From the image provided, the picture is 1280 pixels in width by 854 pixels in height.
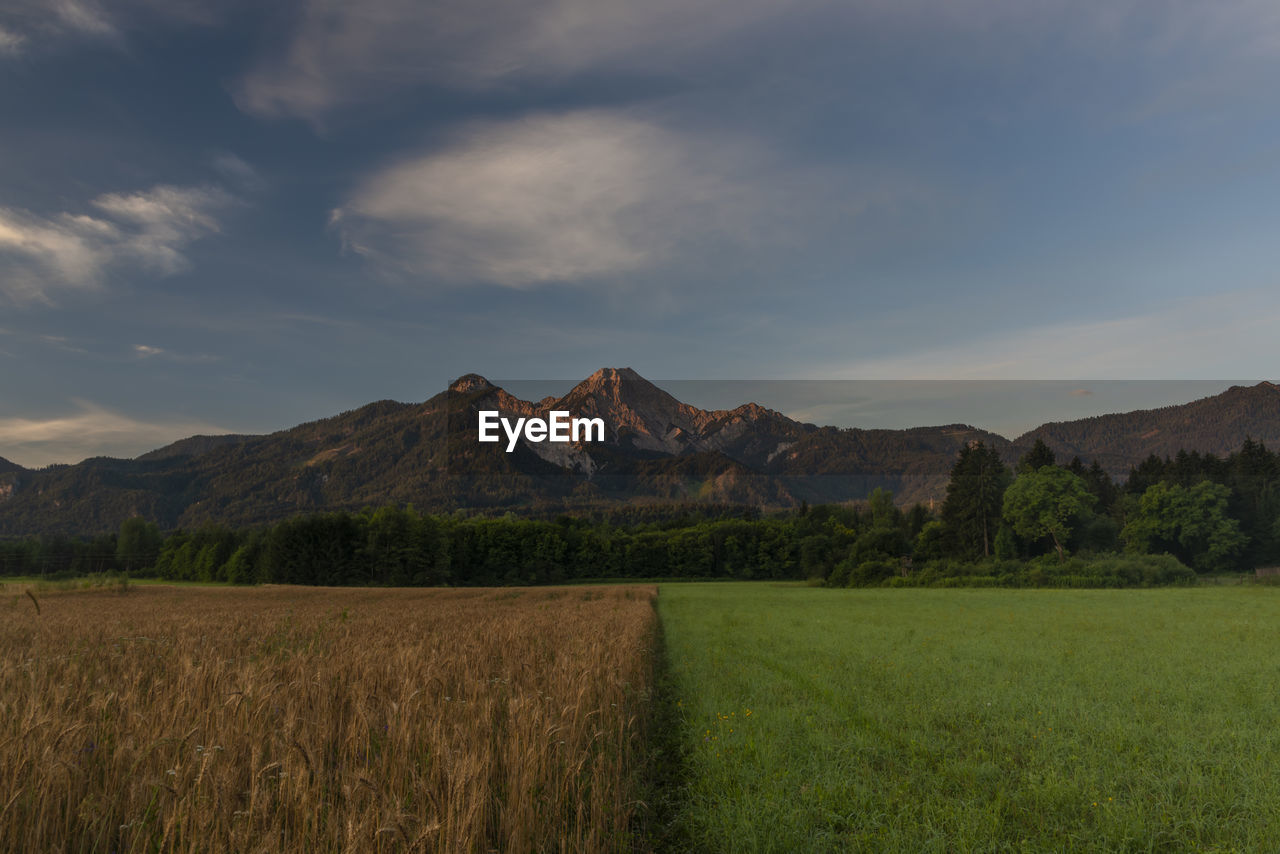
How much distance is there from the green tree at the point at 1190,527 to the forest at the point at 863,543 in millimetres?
192

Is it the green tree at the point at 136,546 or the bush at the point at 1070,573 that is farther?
the green tree at the point at 136,546

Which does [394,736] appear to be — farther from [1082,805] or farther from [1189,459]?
[1189,459]

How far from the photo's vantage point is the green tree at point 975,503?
3199 inches

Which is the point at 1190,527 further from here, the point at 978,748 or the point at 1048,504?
the point at 978,748

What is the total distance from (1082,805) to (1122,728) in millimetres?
3664

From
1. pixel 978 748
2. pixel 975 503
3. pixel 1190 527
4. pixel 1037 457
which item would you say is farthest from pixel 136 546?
pixel 1190 527

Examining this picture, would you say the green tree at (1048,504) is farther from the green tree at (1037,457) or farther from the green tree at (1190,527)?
the green tree at (1037,457)

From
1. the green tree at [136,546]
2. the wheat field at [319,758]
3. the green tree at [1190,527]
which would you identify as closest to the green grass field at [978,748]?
the wheat field at [319,758]

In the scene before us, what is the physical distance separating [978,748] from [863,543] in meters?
79.2

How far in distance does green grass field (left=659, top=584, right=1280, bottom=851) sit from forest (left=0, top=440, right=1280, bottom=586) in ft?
174

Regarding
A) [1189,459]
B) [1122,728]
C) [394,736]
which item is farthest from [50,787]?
[1189,459]

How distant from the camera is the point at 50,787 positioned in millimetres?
4070

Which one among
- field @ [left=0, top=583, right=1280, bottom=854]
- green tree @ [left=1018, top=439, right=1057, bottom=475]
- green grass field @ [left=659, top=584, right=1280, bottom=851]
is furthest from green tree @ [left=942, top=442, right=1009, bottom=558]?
field @ [left=0, top=583, right=1280, bottom=854]

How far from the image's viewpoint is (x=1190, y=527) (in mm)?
77188
